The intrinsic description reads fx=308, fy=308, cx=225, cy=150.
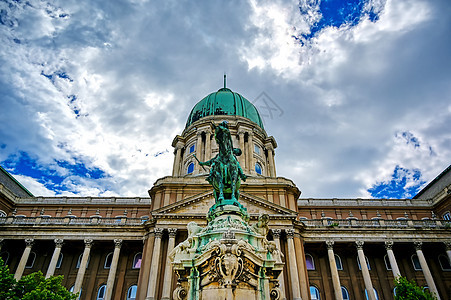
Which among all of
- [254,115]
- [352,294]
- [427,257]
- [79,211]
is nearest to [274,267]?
[352,294]

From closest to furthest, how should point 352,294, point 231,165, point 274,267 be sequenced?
point 274,267, point 231,165, point 352,294

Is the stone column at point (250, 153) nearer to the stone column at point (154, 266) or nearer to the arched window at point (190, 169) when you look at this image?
the arched window at point (190, 169)

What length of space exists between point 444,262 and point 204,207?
27.6m

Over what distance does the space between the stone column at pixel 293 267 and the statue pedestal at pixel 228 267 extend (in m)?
21.7

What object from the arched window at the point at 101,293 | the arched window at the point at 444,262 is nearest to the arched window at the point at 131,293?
the arched window at the point at 101,293

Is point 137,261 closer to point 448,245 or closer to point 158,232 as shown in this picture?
point 158,232

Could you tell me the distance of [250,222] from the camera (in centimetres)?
2841

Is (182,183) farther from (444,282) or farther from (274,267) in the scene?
(444,282)

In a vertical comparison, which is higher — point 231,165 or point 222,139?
point 222,139

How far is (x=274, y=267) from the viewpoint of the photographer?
7.67 meters

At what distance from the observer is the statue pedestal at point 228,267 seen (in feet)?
23.3

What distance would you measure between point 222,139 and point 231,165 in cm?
96

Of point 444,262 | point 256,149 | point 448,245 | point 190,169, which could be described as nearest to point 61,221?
point 190,169

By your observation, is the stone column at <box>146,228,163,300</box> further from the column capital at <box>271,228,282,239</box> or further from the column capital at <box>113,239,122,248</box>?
the column capital at <box>271,228,282,239</box>
